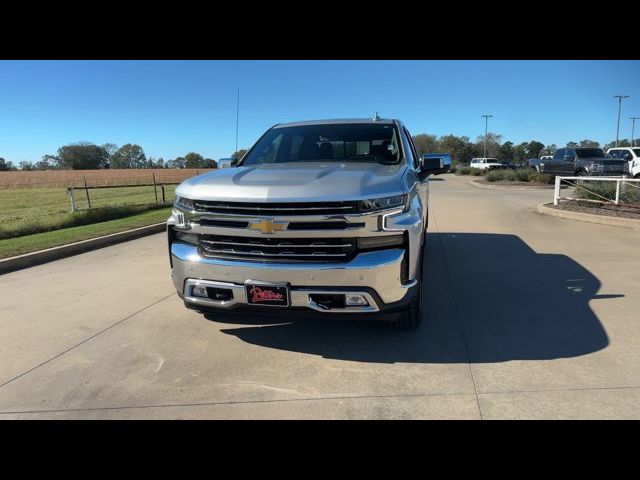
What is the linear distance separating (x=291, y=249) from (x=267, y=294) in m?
0.38

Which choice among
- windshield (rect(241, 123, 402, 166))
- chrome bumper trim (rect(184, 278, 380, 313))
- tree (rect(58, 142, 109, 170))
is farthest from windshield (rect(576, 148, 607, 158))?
tree (rect(58, 142, 109, 170))

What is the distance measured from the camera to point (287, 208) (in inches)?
128

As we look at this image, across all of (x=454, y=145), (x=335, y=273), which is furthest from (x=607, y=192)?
(x=454, y=145)

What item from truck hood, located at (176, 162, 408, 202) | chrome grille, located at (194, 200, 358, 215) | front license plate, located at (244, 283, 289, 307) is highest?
truck hood, located at (176, 162, 408, 202)

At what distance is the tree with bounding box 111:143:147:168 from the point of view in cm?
13120

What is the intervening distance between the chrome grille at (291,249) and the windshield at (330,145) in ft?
4.94

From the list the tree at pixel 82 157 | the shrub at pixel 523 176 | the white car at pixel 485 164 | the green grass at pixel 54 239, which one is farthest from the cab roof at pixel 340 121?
the tree at pixel 82 157

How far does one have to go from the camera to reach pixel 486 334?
13.0ft

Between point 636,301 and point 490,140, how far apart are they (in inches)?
3856

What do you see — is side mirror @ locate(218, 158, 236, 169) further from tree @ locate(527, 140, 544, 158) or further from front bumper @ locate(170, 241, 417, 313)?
tree @ locate(527, 140, 544, 158)

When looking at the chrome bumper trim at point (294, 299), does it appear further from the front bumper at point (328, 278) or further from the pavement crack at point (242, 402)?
the pavement crack at point (242, 402)
